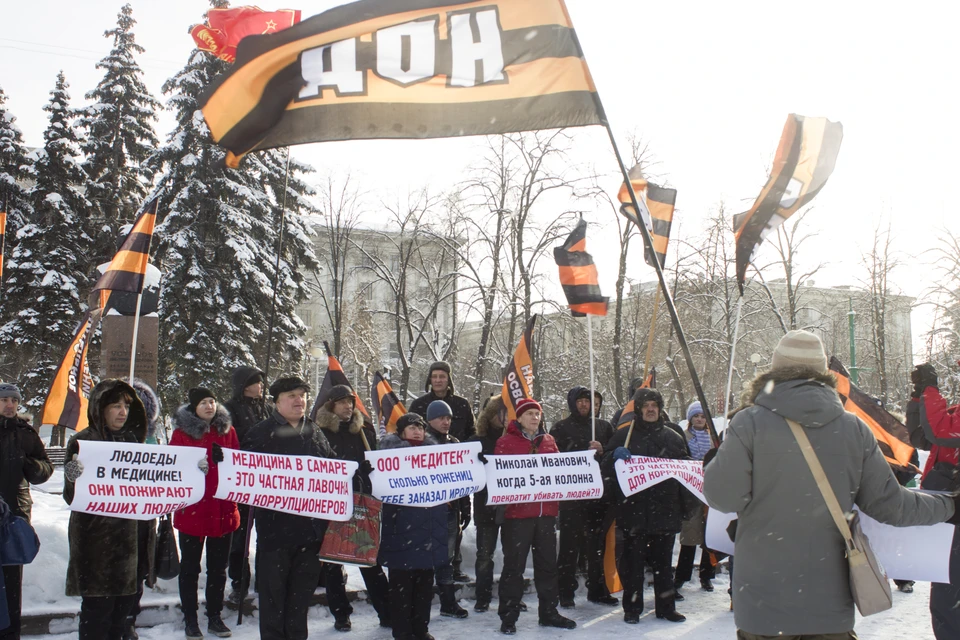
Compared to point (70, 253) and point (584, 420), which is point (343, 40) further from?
point (70, 253)

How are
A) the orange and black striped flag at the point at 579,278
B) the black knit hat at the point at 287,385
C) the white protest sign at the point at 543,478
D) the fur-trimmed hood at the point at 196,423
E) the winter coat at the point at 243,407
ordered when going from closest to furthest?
the black knit hat at the point at 287,385 → the fur-trimmed hood at the point at 196,423 → the white protest sign at the point at 543,478 → the winter coat at the point at 243,407 → the orange and black striped flag at the point at 579,278

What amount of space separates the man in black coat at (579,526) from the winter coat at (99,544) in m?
3.99

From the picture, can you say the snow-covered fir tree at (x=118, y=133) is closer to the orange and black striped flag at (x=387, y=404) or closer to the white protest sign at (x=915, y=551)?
Result: the orange and black striped flag at (x=387, y=404)

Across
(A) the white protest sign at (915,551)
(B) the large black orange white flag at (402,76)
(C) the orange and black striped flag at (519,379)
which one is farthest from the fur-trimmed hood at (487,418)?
(A) the white protest sign at (915,551)

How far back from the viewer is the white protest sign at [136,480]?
17.5 ft

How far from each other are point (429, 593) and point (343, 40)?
160 inches

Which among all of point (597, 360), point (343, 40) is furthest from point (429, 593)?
point (597, 360)

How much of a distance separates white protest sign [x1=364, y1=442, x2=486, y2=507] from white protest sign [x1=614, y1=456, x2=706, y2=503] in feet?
4.57

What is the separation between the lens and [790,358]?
3.36 meters

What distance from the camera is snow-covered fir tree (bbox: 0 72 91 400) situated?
2719 cm

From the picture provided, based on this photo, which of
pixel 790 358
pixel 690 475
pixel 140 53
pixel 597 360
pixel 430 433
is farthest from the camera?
pixel 597 360

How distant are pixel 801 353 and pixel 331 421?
4.07 metres

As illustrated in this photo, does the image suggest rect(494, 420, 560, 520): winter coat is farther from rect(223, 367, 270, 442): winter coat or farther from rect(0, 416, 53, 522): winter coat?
rect(0, 416, 53, 522): winter coat

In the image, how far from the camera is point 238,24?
1188 cm
